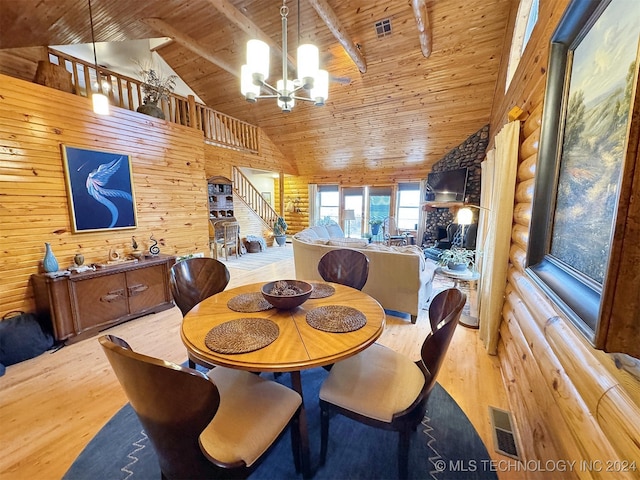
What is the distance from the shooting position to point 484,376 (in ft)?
7.10

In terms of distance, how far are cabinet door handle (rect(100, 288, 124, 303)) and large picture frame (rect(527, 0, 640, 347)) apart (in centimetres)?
381

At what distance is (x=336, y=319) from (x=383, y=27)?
15.8ft

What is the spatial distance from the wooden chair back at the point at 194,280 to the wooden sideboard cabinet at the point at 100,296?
152 cm

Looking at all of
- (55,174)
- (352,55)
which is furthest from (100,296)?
(352,55)

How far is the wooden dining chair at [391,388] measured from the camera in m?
1.16

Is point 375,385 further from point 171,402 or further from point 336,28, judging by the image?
point 336,28

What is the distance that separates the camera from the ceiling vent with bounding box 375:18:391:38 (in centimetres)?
409

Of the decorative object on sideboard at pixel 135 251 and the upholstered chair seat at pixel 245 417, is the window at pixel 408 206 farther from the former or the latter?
the upholstered chair seat at pixel 245 417

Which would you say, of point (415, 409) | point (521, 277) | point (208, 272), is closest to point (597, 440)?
point (415, 409)

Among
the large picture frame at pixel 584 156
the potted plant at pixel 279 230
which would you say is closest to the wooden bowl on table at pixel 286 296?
the large picture frame at pixel 584 156

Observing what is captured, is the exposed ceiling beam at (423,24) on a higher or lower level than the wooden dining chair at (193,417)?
higher

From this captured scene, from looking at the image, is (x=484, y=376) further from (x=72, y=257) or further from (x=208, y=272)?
(x=72, y=257)

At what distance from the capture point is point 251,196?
25.5 ft

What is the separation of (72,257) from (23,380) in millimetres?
1364
